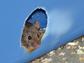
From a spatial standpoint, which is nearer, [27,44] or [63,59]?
[27,44]

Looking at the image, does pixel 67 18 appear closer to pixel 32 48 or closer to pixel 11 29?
pixel 32 48

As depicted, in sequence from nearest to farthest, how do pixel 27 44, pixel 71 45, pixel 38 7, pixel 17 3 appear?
pixel 17 3 < pixel 38 7 < pixel 27 44 < pixel 71 45

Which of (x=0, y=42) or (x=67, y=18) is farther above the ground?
(x=67, y=18)

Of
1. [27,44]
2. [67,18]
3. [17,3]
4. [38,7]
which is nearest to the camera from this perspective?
[17,3]

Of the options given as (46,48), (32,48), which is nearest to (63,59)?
(46,48)
